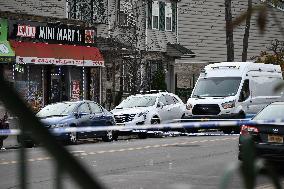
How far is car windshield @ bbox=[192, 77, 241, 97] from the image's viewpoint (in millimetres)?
26594

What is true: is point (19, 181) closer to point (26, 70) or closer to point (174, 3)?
point (26, 70)

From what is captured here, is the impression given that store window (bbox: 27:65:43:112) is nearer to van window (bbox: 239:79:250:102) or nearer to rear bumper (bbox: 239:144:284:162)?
van window (bbox: 239:79:250:102)

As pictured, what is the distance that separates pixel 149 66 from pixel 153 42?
1.42 meters

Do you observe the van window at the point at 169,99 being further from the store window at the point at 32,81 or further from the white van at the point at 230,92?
the store window at the point at 32,81

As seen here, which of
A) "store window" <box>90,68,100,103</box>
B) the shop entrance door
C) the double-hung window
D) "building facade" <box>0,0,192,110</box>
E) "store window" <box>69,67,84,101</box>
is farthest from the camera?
the double-hung window

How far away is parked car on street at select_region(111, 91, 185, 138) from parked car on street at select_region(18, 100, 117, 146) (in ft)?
3.99

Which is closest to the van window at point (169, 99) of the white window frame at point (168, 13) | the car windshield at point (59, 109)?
the car windshield at point (59, 109)

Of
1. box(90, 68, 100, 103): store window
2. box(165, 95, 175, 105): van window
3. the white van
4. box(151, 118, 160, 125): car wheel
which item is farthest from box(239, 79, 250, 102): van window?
box(90, 68, 100, 103): store window

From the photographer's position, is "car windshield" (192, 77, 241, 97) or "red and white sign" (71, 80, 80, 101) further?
"red and white sign" (71, 80, 80, 101)

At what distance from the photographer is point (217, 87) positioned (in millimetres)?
27031

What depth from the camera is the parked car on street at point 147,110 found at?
2536 centimetres

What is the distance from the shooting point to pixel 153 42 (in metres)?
41.3

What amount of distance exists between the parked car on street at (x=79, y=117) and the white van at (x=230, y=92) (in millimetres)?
4144

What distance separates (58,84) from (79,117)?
38.8 feet
